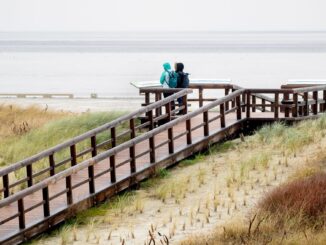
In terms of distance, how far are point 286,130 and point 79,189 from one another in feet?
16.6

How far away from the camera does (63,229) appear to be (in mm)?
13586

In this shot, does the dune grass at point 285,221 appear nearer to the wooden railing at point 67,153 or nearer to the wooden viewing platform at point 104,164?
the wooden viewing platform at point 104,164

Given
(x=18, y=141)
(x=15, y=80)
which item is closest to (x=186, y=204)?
(x=18, y=141)

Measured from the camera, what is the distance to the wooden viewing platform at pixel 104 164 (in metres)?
13.6

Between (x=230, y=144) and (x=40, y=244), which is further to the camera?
(x=230, y=144)

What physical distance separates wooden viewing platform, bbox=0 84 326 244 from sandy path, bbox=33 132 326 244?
36 cm

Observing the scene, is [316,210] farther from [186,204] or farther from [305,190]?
[186,204]

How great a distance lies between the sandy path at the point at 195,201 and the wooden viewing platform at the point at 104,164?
1.18 feet

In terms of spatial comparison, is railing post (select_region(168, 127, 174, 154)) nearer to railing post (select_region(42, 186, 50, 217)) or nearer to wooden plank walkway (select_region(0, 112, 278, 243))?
wooden plank walkway (select_region(0, 112, 278, 243))

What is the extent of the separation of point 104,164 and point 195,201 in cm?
242

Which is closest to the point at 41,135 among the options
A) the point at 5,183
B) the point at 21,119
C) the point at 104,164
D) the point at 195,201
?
the point at 21,119

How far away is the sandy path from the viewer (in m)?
13.3

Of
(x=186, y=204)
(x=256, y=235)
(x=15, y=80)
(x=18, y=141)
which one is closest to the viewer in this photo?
(x=256, y=235)

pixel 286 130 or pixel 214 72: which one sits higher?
pixel 286 130
